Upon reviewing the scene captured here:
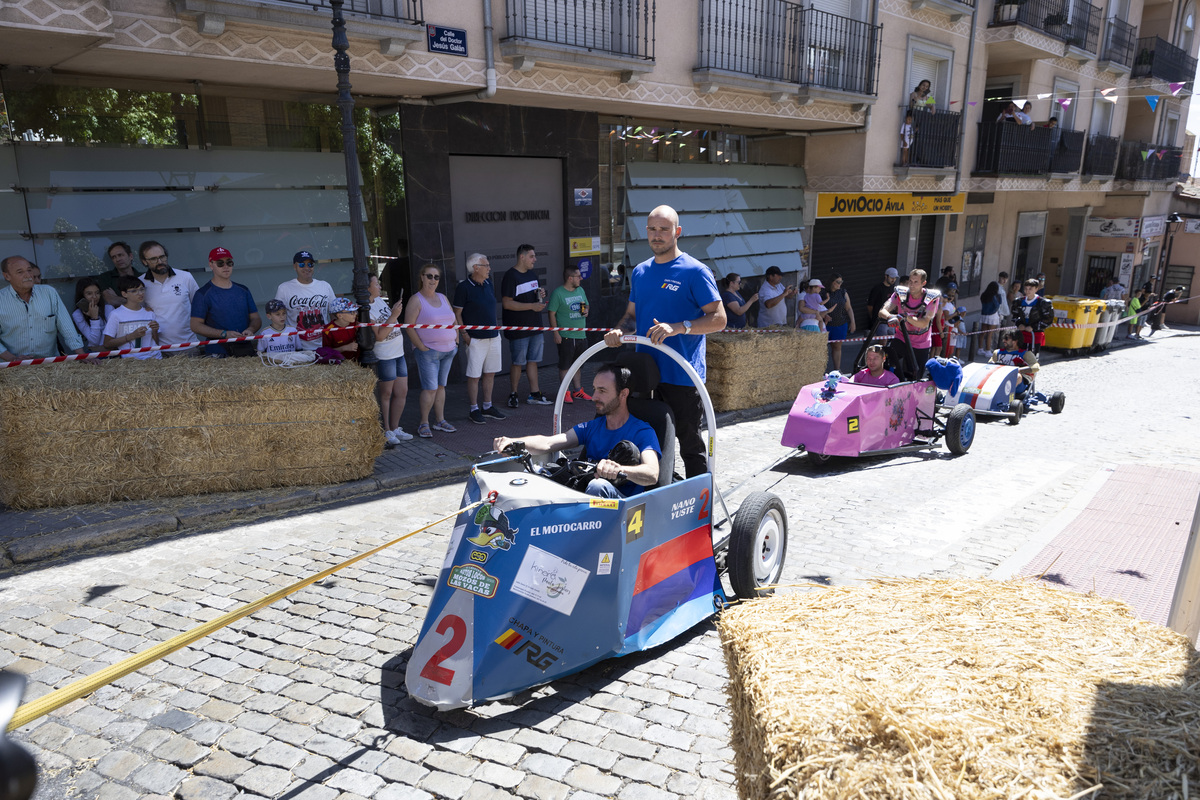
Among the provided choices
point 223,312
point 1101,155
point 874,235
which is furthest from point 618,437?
point 1101,155

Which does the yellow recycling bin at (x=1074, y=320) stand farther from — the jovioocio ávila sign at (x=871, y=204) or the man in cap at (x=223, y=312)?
the man in cap at (x=223, y=312)

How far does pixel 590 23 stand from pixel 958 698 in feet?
37.1

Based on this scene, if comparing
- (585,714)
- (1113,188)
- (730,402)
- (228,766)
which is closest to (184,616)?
(228,766)

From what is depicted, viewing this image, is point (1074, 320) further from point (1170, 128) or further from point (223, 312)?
point (1170, 128)

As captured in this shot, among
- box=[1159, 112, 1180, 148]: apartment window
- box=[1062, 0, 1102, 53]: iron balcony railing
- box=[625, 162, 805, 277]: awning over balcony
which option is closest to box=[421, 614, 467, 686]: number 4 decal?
box=[625, 162, 805, 277]: awning over balcony

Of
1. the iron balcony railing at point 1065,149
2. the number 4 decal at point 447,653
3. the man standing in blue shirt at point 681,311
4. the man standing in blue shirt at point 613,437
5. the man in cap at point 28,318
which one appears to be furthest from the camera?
the iron balcony railing at point 1065,149

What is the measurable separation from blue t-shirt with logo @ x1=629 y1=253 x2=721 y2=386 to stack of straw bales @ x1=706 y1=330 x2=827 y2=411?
5.07m

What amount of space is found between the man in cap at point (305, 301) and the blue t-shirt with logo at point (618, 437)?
4.01m

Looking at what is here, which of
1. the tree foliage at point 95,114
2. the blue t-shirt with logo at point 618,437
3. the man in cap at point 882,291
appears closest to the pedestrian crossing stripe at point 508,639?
the blue t-shirt with logo at point 618,437

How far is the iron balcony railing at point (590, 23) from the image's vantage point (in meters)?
10.1

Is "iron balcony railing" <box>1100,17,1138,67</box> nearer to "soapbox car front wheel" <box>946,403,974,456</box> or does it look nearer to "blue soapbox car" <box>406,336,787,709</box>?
"soapbox car front wheel" <box>946,403,974,456</box>

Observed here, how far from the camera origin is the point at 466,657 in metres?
3.55

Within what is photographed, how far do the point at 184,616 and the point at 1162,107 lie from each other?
3474 centimetres

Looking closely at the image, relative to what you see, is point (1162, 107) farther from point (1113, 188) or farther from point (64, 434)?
point (64, 434)
